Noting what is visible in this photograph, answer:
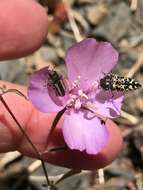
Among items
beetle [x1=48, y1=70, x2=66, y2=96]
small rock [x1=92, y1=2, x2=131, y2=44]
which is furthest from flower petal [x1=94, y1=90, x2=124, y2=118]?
small rock [x1=92, y1=2, x2=131, y2=44]

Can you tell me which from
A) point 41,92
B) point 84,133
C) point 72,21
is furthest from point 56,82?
point 72,21

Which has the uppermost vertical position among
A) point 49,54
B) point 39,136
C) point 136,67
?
point 39,136

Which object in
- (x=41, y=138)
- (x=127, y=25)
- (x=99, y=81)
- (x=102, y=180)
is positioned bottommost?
(x=102, y=180)

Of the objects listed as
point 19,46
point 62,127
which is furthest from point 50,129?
point 19,46

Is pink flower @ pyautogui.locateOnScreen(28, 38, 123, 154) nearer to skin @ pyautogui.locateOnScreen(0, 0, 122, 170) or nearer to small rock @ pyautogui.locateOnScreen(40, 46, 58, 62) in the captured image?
skin @ pyautogui.locateOnScreen(0, 0, 122, 170)

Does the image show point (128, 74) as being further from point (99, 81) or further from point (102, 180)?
point (99, 81)

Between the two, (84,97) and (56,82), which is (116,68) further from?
(56,82)

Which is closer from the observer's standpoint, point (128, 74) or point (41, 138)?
point (41, 138)
